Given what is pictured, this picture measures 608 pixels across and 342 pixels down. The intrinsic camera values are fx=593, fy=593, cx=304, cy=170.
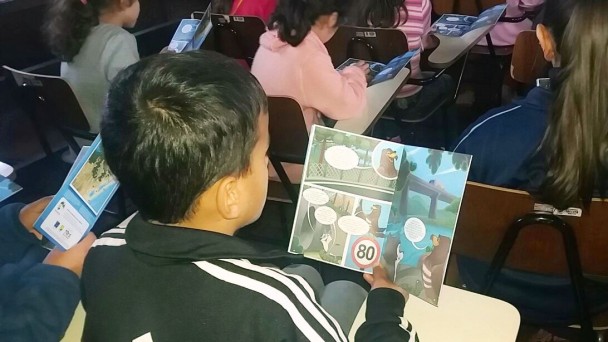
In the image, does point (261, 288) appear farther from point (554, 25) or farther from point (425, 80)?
point (425, 80)

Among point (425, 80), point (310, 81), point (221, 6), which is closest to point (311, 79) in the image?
point (310, 81)

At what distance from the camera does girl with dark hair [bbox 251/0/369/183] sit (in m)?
1.79

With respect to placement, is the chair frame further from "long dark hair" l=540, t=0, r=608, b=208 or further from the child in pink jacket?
"long dark hair" l=540, t=0, r=608, b=208

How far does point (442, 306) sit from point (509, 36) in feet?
6.48

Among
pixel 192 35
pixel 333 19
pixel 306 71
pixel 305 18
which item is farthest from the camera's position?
pixel 192 35

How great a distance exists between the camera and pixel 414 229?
1012 millimetres

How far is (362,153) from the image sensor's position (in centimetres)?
109

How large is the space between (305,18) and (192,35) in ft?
1.94

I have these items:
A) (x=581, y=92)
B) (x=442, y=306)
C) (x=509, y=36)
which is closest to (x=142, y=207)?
(x=442, y=306)

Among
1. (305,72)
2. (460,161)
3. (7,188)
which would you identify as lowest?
(7,188)

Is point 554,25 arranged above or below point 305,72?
above

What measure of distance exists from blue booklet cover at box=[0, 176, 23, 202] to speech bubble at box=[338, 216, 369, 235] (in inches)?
30.5

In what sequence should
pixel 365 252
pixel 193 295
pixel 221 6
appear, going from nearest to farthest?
pixel 193 295, pixel 365 252, pixel 221 6

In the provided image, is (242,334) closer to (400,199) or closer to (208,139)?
(208,139)
